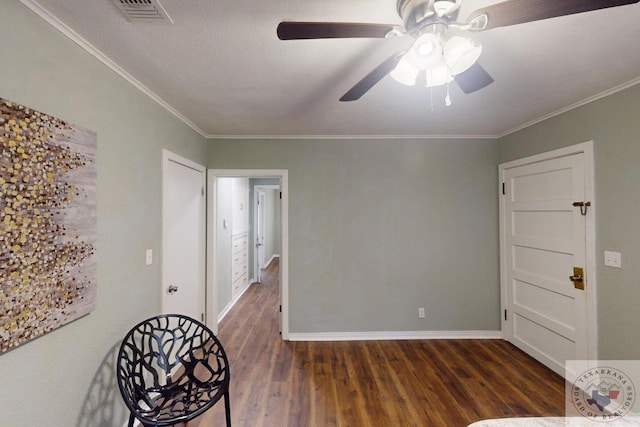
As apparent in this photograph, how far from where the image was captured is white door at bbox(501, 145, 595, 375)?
2.20 meters

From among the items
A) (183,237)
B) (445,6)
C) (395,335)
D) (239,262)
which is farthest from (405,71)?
(239,262)

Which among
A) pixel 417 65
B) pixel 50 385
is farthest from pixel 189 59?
pixel 50 385

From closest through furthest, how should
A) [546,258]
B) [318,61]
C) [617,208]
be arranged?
[318,61]
[617,208]
[546,258]

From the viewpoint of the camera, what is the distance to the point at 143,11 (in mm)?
1174

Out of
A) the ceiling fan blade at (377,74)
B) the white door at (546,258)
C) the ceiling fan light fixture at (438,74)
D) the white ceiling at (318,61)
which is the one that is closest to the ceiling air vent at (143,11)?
the white ceiling at (318,61)

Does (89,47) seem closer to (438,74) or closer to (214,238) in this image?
(438,74)

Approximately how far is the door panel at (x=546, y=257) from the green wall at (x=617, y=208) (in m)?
0.13

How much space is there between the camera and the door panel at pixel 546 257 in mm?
2219

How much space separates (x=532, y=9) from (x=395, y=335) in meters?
3.04

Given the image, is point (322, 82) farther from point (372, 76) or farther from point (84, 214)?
point (84, 214)

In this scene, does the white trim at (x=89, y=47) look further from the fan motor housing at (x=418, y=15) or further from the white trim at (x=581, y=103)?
the white trim at (x=581, y=103)

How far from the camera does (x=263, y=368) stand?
2492 millimetres

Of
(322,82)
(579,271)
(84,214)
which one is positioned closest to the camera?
(84,214)

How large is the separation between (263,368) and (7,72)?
2582 mm
